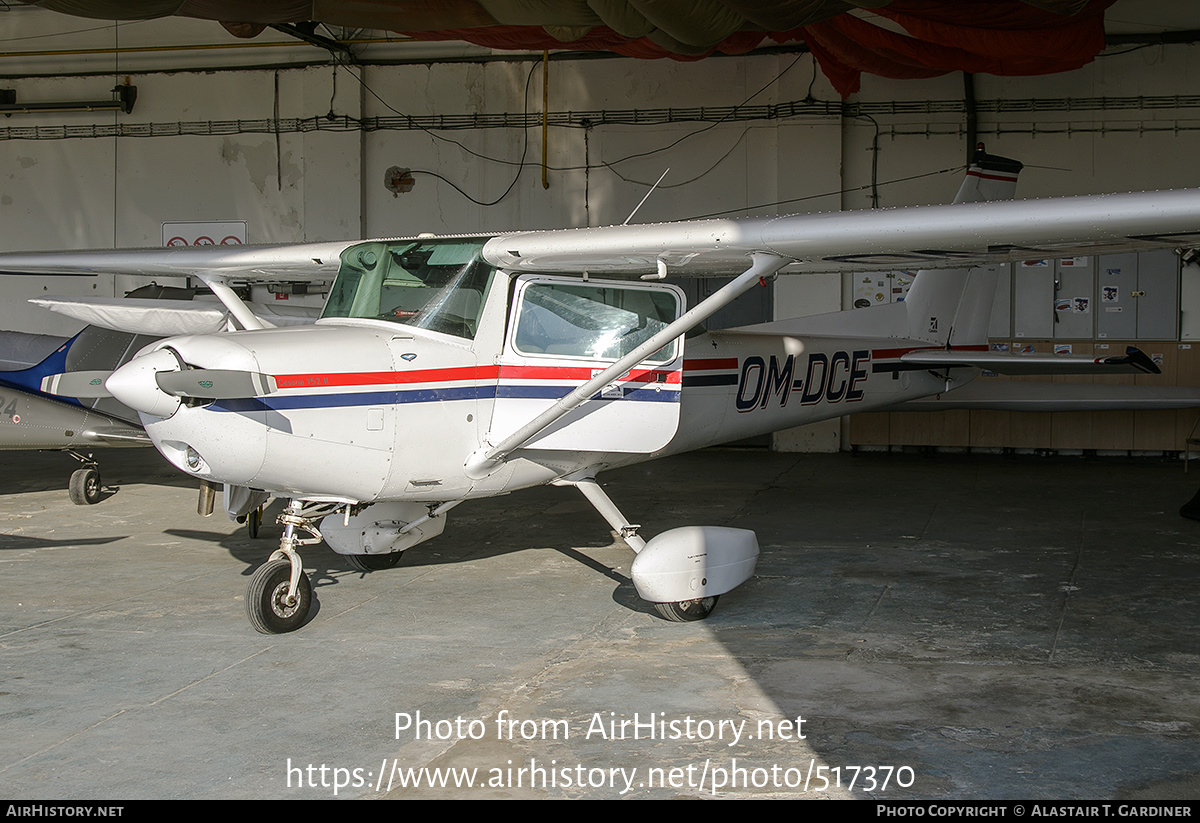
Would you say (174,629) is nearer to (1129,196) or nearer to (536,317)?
(536,317)

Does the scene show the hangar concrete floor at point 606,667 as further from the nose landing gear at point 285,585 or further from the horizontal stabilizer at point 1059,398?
the horizontal stabilizer at point 1059,398

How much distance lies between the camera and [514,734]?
378 cm

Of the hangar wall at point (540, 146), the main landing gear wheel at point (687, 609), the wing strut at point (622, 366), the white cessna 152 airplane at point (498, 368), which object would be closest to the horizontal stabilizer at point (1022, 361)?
the white cessna 152 airplane at point (498, 368)

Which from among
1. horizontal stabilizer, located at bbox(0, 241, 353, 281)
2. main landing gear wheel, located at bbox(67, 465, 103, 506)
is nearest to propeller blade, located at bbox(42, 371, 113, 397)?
horizontal stabilizer, located at bbox(0, 241, 353, 281)

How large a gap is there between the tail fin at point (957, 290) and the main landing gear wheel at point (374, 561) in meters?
4.65

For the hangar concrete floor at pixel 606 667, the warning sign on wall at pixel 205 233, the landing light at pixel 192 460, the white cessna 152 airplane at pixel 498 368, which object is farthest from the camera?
the warning sign on wall at pixel 205 233

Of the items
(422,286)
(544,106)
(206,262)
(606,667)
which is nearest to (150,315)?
(206,262)

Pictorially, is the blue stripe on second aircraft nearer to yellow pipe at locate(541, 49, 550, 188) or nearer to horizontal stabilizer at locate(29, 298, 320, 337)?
horizontal stabilizer at locate(29, 298, 320, 337)

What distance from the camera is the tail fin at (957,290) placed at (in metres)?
8.73

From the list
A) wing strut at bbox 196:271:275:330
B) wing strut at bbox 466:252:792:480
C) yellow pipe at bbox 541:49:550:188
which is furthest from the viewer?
yellow pipe at bbox 541:49:550:188

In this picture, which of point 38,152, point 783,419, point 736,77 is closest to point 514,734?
point 783,419

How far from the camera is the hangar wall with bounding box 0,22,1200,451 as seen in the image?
1231 cm

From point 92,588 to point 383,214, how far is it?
8.74 m

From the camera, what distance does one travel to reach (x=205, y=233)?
1435cm
